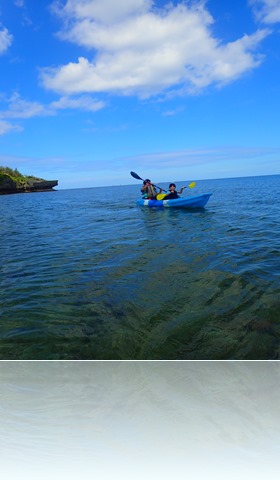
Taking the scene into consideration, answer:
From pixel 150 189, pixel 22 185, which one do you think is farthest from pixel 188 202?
pixel 22 185

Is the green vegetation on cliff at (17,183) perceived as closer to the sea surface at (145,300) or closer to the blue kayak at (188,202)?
the blue kayak at (188,202)

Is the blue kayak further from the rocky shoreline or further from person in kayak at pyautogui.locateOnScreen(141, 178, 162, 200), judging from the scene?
the rocky shoreline

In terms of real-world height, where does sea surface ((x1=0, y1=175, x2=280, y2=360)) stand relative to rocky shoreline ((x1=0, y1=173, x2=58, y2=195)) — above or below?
below

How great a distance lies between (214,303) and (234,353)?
1653 mm

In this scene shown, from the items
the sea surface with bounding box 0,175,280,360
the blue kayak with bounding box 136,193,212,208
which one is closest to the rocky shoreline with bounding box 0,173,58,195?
the blue kayak with bounding box 136,193,212,208

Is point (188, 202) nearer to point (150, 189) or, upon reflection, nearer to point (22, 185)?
point (150, 189)

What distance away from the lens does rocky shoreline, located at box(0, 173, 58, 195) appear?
83.9 meters

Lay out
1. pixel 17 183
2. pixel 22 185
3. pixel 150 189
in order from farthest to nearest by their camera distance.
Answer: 1. pixel 22 185
2. pixel 17 183
3. pixel 150 189

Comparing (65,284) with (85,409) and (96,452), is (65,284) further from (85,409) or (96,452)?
(96,452)

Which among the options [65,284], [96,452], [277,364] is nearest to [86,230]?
[65,284]

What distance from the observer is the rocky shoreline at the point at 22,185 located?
275 feet

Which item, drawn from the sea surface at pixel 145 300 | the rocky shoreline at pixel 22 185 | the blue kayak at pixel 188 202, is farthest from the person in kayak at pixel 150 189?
the rocky shoreline at pixel 22 185

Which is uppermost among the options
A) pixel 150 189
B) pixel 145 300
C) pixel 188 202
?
pixel 150 189

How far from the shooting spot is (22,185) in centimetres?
9438
